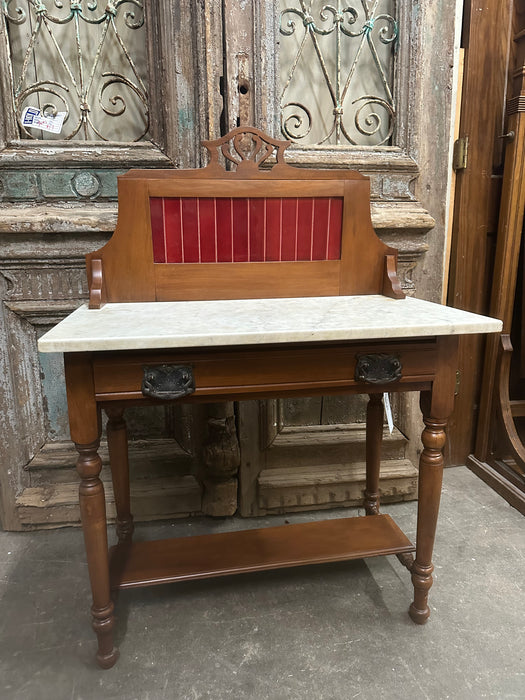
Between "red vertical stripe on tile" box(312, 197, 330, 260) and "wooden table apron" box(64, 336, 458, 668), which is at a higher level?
"red vertical stripe on tile" box(312, 197, 330, 260)

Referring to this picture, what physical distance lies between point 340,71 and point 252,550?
1801mm

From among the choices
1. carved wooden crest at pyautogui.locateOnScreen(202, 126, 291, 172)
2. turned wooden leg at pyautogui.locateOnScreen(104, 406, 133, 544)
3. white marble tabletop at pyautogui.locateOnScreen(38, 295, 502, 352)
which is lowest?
turned wooden leg at pyautogui.locateOnScreen(104, 406, 133, 544)

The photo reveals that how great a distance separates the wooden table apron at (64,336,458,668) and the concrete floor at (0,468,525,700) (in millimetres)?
103

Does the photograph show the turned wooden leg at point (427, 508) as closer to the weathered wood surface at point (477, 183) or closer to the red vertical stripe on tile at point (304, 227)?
the red vertical stripe on tile at point (304, 227)

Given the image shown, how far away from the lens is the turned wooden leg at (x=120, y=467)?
160cm

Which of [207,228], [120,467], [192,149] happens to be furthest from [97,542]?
[192,149]

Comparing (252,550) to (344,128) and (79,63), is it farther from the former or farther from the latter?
(79,63)

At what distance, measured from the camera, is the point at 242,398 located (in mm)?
1201

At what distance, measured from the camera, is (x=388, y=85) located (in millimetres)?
1851

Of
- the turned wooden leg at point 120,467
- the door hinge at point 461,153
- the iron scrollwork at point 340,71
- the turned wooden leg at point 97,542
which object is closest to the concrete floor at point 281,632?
the turned wooden leg at point 97,542

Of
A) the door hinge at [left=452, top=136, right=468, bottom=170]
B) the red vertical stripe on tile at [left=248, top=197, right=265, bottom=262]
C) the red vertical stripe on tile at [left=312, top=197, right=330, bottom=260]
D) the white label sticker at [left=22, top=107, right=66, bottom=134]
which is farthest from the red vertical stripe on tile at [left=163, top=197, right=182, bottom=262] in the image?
the door hinge at [left=452, top=136, right=468, bottom=170]

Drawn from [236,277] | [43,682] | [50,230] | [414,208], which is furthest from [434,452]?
[50,230]

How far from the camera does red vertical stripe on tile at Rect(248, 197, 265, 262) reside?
1.52 m

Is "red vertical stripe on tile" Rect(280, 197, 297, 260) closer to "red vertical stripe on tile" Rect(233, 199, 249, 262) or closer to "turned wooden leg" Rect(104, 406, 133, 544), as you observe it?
"red vertical stripe on tile" Rect(233, 199, 249, 262)
